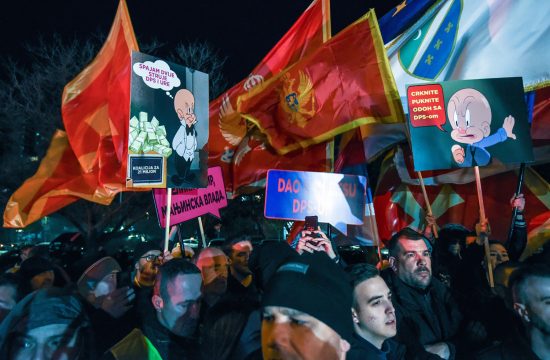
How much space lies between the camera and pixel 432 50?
22.8 feet

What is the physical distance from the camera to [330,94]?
6625 millimetres

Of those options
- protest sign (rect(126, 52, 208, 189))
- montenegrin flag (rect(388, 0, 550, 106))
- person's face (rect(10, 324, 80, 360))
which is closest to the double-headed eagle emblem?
protest sign (rect(126, 52, 208, 189))

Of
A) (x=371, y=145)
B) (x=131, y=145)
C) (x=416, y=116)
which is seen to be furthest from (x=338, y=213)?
(x=371, y=145)

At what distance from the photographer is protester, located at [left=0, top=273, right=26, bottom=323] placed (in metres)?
3.43

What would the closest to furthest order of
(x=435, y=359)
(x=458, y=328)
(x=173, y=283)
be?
(x=435, y=359)
(x=173, y=283)
(x=458, y=328)

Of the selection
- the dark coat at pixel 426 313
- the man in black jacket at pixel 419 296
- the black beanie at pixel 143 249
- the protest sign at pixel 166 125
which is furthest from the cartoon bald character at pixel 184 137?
the dark coat at pixel 426 313

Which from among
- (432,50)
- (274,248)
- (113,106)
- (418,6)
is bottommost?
(274,248)

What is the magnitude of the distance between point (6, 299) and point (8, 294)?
4 centimetres

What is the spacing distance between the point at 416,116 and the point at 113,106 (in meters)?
4.19

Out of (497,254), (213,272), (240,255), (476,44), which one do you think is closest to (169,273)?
(213,272)

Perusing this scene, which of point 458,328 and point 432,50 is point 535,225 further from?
point 458,328

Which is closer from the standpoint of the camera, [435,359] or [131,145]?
[435,359]

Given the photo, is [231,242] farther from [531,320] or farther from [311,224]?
[531,320]

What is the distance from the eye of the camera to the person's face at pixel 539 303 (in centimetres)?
277
